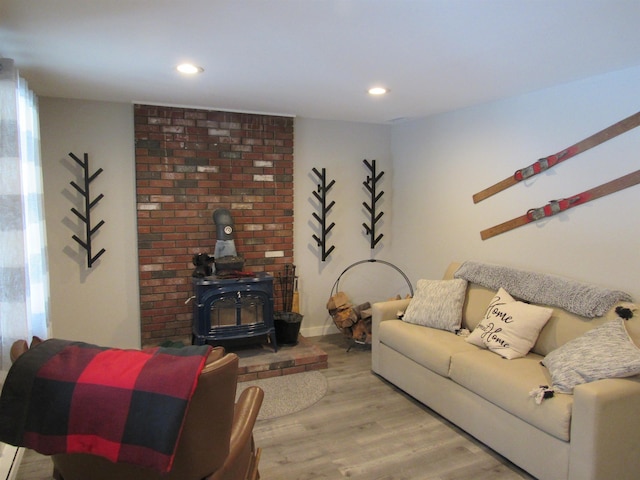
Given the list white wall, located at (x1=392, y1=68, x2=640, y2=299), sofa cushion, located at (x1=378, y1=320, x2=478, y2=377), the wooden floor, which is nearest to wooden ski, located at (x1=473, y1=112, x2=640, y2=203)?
white wall, located at (x1=392, y1=68, x2=640, y2=299)

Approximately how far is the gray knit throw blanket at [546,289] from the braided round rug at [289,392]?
4.75ft

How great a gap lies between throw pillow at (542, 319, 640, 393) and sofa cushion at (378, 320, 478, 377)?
0.62 m

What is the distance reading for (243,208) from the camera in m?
4.22

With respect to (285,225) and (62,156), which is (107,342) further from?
(285,225)

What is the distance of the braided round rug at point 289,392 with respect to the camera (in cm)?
308

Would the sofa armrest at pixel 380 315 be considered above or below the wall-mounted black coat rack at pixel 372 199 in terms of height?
below

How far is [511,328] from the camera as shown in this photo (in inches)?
111

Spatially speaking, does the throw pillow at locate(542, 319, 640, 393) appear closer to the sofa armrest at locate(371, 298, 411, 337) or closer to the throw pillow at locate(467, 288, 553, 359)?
the throw pillow at locate(467, 288, 553, 359)

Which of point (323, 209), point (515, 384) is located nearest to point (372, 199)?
point (323, 209)

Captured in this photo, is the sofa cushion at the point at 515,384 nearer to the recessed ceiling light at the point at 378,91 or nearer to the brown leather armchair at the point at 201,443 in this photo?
the brown leather armchair at the point at 201,443

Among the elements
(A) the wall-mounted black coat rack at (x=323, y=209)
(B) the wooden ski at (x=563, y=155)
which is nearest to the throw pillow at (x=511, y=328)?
(B) the wooden ski at (x=563, y=155)

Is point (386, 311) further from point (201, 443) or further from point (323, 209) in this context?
point (201, 443)

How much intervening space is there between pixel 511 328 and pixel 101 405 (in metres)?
2.45

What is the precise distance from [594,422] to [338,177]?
319 cm
